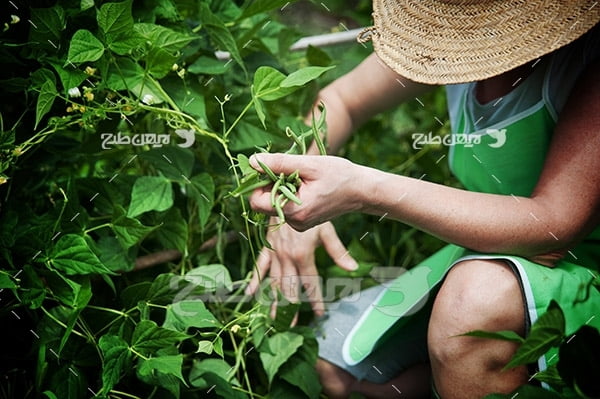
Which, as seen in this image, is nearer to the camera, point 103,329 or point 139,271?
point 103,329

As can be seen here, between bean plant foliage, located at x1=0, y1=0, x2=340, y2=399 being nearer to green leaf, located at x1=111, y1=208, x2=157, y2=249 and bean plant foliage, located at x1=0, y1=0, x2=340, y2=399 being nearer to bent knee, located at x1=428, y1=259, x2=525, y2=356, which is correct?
green leaf, located at x1=111, y1=208, x2=157, y2=249

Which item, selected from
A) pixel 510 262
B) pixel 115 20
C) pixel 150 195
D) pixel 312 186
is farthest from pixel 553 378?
pixel 115 20

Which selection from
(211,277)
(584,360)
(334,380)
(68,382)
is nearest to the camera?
(584,360)

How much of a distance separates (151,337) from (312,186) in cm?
27

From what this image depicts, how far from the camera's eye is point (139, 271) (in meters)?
0.98

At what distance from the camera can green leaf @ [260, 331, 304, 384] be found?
0.89 metres

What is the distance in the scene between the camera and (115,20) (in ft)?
2.55

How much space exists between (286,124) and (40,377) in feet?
1.57

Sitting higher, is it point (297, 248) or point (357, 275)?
point (297, 248)

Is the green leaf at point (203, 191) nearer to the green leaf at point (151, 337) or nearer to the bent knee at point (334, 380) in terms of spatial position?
the green leaf at point (151, 337)

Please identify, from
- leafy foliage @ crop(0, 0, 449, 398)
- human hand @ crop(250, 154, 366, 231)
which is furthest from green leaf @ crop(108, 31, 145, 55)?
human hand @ crop(250, 154, 366, 231)

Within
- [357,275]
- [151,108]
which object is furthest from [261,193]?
[357,275]

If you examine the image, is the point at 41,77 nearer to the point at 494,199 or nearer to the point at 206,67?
the point at 206,67

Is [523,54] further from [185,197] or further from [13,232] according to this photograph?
[13,232]
